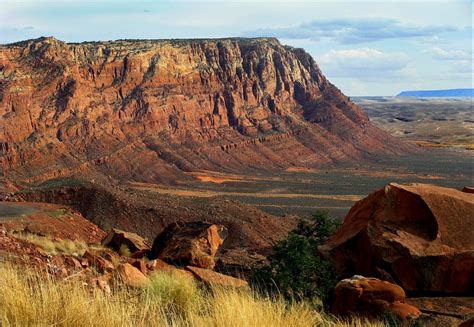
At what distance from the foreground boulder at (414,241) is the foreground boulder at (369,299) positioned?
3.10 metres

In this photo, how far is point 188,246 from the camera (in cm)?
1931

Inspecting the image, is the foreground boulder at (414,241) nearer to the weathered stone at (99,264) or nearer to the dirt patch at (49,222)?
the weathered stone at (99,264)

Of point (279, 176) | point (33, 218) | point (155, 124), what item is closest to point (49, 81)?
point (155, 124)

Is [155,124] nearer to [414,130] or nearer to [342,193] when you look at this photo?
[342,193]

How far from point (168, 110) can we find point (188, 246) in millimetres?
55975

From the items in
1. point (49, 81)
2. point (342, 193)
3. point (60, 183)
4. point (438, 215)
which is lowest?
point (342, 193)

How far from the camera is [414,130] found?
156 m

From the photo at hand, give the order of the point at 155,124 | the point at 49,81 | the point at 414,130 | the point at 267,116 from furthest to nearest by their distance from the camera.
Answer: the point at 414,130
the point at 267,116
the point at 155,124
the point at 49,81

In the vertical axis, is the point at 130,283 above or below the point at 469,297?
above

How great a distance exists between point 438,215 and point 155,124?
195ft

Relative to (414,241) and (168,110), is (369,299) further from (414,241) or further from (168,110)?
(168,110)

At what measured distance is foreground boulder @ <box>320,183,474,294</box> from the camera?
13461 mm

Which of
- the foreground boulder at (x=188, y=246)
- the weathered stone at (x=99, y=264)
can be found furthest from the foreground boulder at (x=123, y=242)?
the weathered stone at (x=99, y=264)

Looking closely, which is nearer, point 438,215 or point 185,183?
point 438,215
